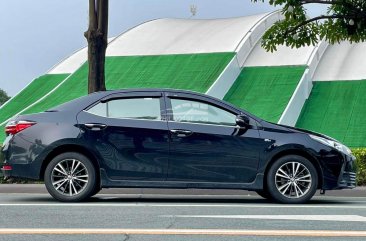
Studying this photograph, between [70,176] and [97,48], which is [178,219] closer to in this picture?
[70,176]

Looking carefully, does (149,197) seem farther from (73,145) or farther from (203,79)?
(203,79)

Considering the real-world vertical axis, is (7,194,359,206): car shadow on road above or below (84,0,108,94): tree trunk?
below

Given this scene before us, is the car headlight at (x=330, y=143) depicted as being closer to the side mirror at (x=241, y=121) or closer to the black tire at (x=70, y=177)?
the side mirror at (x=241, y=121)

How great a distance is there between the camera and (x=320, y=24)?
2058 centimetres

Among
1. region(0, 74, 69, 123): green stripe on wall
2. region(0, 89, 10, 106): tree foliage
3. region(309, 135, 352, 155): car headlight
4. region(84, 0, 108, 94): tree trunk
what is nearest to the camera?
region(309, 135, 352, 155): car headlight

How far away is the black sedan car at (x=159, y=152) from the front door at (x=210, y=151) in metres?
0.01

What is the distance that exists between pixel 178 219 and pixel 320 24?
12990 mm

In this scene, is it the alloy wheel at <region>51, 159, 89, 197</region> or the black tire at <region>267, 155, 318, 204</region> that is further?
the black tire at <region>267, 155, 318, 204</region>

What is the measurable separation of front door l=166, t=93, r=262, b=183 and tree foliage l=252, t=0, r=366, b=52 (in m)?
8.87

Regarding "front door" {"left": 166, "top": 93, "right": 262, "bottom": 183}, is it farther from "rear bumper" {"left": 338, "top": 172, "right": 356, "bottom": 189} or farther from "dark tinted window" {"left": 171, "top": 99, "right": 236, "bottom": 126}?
"rear bumper" {"left": 338, "top": 172, "right": 356, "bottom": 189}

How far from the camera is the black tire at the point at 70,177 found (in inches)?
420

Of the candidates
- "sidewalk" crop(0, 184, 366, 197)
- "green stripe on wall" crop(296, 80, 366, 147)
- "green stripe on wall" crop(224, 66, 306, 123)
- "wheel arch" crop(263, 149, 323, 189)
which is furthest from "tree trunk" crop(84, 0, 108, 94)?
"green stripe on wall" crop(224, 66, 306, 123)

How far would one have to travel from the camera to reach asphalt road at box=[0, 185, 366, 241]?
7.26 metres

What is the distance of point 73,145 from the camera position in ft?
35.2
